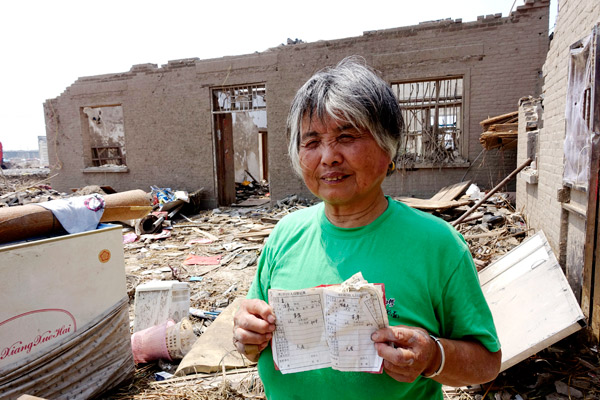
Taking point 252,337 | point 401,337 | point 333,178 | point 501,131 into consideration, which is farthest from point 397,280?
point 501,131

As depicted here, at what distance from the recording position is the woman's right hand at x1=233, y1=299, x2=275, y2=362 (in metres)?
1.17

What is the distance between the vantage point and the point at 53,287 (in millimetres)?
2664

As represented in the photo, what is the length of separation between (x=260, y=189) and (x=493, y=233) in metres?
13.0

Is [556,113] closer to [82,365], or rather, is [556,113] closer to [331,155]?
[331,155]

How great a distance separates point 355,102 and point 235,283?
5.06m

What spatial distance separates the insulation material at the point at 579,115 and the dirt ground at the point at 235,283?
1531mm

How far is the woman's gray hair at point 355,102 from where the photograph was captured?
121cm

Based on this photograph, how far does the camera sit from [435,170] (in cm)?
988

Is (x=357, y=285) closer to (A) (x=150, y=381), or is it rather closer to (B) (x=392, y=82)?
(A) (x=150, y=381)

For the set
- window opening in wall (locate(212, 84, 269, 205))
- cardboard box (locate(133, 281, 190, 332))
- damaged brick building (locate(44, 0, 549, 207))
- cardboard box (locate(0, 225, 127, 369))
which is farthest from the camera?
window opening in wall (locate(212, 84, 269, 205))

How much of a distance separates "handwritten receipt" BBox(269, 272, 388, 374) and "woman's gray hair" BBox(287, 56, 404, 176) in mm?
503

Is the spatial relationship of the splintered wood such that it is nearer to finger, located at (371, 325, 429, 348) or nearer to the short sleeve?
the short sleeve

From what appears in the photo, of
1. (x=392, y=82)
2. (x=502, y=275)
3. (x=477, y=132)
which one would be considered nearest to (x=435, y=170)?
(x=477, y=132)

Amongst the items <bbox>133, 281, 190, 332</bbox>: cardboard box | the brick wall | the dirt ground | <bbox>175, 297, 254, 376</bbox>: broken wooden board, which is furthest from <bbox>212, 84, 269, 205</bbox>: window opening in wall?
<bbox>175, 297, 254, 376</bbox>: broken wooden board
